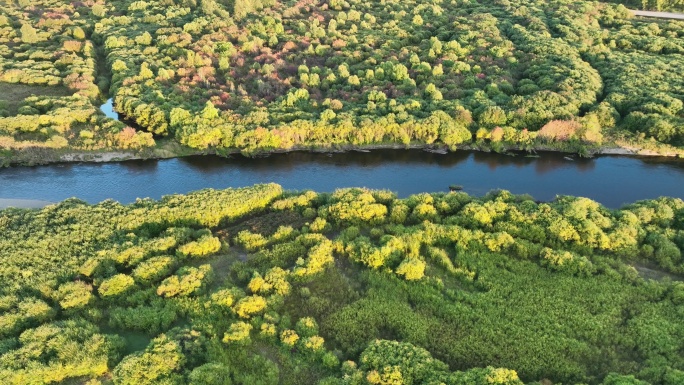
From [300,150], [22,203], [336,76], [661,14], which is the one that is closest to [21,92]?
[22,203]

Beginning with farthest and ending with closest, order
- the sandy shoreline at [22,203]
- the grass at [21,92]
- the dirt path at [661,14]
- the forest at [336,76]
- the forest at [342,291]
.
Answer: the dirt path at [661,14] → the grass at [21,92] → the forest at [336,76] → the sandy shoreline at [22,203] → the forest at [342,291]

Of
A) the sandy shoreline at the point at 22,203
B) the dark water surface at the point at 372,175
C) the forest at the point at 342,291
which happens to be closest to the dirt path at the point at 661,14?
the dark water surface at the point at 372,175

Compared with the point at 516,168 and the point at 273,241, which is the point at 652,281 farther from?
the point at 273,241

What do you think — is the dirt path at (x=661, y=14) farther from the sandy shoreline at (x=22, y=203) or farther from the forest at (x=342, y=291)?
the sandy shoreline at (x=22, y=203)

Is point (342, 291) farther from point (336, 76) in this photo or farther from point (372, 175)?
point (336, 76)

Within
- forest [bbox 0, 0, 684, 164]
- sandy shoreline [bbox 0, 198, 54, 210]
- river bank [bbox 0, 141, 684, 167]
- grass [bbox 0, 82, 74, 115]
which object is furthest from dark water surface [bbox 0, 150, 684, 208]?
grass [bbox 0, 82, 74, 115]

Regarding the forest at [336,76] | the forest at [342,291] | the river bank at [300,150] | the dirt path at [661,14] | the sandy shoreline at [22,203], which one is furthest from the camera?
the dirt path at [661,14]
